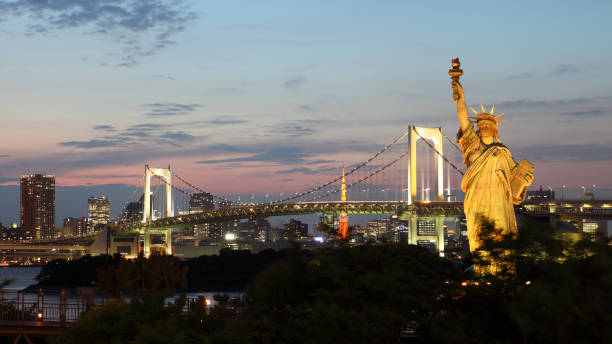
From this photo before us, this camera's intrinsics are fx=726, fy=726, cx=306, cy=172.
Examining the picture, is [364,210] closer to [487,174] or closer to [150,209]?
[150,209]

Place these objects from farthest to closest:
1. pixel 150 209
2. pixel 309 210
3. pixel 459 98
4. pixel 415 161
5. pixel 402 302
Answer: pixel 150 209
pixel 309 210
pixel 415 161
pixel 459 98
pixel 402 302

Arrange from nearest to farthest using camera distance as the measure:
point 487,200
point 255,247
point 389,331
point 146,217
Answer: point 389,331, point 487,200, point 146,217, point 255,247

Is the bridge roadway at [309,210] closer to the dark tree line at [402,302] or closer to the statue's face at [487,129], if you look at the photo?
the statue's face at [487,129]

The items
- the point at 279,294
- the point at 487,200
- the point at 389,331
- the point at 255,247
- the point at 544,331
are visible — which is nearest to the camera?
the point at 544,331

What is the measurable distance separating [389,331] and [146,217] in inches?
2748

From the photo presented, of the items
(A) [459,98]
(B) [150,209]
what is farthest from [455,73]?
(B) [150,209]

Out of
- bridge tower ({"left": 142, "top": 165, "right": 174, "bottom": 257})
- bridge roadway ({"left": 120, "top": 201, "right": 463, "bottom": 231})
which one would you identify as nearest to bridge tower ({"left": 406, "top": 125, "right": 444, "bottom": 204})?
bridge roadway ({"left": 120, "top": 201, "right": 463, "bottom": 231})

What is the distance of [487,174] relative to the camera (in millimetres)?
15414

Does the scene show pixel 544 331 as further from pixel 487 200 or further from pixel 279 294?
pixel 487 200

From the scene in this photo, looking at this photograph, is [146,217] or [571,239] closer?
[571,239]

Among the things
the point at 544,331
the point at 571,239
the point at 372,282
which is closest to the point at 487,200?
the point at 571,239

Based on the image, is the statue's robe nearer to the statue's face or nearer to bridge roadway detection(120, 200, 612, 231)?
the statue's face

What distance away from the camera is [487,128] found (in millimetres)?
15789

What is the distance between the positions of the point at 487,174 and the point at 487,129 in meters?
1.05
